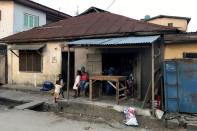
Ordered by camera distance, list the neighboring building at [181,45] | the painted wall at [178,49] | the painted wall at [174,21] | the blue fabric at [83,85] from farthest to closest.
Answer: the painted wall at [174,21], the painted wall at [178,49], the neighboring building at [181,45], the blue fabric at [83,85]

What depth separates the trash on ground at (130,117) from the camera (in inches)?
372

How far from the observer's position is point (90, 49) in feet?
46.5

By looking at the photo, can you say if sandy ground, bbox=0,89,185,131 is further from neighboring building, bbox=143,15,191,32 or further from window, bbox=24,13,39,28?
neighboring building, bbox=143,15,191,32

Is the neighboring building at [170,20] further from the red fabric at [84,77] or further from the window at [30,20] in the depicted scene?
the red fabric at [84,77]

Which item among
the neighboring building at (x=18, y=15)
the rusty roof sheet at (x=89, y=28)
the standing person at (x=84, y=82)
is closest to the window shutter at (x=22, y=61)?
the rusty roof sheet at (x=89, y=28)

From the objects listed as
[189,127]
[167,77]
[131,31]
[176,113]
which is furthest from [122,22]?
[189,127]

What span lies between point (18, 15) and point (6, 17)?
0.84 m

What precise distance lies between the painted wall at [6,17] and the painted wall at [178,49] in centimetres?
1080

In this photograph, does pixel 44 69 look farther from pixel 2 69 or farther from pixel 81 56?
pixel 2 69

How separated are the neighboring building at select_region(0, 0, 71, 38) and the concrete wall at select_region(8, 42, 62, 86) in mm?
3306

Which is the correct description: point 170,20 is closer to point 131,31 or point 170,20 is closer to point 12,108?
point 131,31

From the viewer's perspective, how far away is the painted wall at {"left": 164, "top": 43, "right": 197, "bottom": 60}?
15.8 m

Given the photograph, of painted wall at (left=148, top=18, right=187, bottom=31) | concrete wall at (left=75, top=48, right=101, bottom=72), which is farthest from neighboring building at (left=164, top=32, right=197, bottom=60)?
painted wall at (left=148, top=18, right=187, bottom=31)

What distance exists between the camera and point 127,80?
12.7 meters
